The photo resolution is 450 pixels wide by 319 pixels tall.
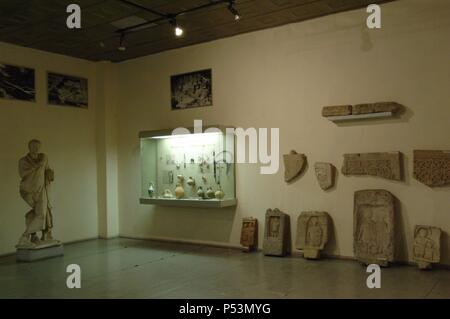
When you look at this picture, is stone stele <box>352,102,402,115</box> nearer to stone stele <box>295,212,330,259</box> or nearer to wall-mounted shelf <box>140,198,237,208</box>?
stone stele <box>295,212,330,259</box>

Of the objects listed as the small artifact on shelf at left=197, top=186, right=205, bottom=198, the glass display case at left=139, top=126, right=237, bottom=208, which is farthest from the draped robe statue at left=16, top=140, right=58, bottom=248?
the small artifact on shelf at left=197, top=186, right=205, bottom=198

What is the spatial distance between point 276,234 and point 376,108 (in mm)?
2028

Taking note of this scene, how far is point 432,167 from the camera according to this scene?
185 inches

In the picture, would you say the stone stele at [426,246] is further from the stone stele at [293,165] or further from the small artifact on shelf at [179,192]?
the small artifact on shelf at [179,192]

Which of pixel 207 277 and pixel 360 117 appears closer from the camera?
pixel 207 277

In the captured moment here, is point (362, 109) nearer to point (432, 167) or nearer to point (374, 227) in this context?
point (432, 167)

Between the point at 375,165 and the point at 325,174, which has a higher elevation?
the point at 375,165

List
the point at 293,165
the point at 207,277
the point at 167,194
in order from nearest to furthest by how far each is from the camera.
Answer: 1. the point at 207,277
2. the point at 293,165
3. the point at 167,194

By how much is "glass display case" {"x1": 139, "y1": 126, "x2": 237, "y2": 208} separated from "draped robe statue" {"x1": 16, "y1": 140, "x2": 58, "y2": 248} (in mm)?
1468

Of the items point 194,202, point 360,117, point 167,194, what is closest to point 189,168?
point 167,194

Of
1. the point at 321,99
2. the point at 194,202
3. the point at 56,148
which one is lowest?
the point at 194,202

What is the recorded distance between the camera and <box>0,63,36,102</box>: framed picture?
20.3 ft

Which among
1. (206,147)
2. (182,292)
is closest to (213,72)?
(206,147)

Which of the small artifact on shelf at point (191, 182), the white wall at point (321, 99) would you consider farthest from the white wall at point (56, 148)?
the small artifact on shelf at point (191, 182)
